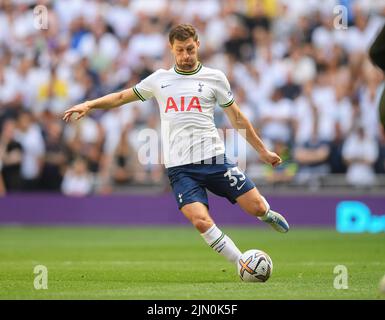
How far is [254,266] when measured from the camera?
1126cm

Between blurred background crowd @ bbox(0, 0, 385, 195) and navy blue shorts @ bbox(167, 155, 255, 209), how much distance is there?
10.4 meters

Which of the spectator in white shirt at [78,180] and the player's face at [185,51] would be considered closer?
the player's face at [185,51]

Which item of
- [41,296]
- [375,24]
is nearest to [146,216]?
[375,24]

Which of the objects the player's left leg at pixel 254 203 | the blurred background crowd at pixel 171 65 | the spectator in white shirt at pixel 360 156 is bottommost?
the player's left leg at pixel 254 203

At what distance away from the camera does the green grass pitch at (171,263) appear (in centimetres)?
1040

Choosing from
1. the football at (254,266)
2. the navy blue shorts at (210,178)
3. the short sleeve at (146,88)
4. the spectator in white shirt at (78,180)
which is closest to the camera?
the football at (254,266)

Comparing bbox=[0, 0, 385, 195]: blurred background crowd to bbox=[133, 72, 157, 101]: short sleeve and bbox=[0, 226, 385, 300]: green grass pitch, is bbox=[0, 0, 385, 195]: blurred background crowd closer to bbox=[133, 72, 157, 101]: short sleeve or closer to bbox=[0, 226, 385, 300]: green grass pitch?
bbox=[0, 226, 385, 300]: green grass pitch

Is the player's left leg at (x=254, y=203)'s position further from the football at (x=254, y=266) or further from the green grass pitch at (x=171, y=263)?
the green grass pitch at (x=171, y=263)

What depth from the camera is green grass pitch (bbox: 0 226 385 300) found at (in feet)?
34.1

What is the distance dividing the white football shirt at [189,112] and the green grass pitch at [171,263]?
1.55 metres

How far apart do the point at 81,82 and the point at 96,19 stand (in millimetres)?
2020

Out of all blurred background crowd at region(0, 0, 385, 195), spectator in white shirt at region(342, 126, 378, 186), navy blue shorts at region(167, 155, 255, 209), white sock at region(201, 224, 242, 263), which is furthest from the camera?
blurred background crowd at region(0, 0, 385, 195)

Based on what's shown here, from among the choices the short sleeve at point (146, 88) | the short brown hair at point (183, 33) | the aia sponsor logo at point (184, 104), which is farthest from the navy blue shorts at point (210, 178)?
the short brown hair at point (183, 33)

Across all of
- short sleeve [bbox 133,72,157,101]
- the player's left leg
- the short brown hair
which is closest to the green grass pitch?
the player's left leg
